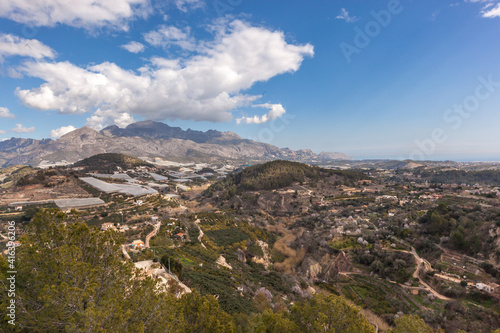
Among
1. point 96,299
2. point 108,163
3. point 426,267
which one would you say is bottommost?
point 426,267

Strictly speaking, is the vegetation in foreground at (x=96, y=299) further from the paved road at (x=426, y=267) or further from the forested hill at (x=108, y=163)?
the forested hill at (x=108, y=163)

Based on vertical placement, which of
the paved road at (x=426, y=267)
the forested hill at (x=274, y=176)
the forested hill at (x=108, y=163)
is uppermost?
the forested hill at (x=108, y=163)

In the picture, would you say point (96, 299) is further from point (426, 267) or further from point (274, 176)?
point (274, 176)

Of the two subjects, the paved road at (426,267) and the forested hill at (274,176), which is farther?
the forested hill at (274,176)

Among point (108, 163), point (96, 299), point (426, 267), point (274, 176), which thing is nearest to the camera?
point (96, 299)

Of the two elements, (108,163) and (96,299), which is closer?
(96,299)

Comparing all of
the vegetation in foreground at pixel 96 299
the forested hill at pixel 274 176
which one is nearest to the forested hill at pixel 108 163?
the forested hill at pixel 274 176

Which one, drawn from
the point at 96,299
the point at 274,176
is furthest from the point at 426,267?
the point at 274,176

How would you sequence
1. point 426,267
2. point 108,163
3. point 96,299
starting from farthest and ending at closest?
1. point 108,163
2. point 426,267
3. point 96,299

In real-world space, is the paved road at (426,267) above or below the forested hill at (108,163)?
below

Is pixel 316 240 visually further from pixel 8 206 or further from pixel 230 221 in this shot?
pixel 8 206
